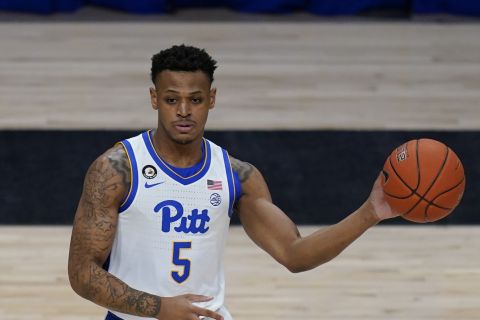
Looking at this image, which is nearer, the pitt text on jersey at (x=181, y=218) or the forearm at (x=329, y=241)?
the forearm at (x=329, y=241)

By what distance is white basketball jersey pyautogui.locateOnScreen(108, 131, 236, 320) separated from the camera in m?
3.60

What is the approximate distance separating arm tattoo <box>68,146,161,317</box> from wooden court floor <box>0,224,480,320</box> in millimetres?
1917

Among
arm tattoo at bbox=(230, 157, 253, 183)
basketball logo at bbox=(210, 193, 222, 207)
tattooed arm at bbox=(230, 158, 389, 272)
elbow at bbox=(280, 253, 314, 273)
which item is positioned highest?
arm tattoo at bbox=(230, 157, 253, 183)

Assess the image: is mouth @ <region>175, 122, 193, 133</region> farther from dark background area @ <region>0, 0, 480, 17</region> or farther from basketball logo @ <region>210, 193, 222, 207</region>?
dark background area @ <region>0, 0, 480, 17</region>

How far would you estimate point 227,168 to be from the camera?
375 centimetres

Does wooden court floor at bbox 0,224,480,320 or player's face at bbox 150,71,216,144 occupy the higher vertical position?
player's face at bbox 150,71,216,144

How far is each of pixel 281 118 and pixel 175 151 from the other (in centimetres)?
459

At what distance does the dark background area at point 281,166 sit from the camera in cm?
674

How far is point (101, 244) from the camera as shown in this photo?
3.54 meters

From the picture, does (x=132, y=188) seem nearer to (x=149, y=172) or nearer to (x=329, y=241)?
(x=149, y=172)

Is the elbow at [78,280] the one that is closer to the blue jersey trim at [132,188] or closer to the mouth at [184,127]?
the blue jersey trim at [132,188]

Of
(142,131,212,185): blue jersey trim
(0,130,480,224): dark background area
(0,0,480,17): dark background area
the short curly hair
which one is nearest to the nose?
the short curly hair

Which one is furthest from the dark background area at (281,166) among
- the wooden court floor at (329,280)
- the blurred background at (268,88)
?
the wooden court floor at (329,280)

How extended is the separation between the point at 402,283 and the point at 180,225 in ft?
8.14
